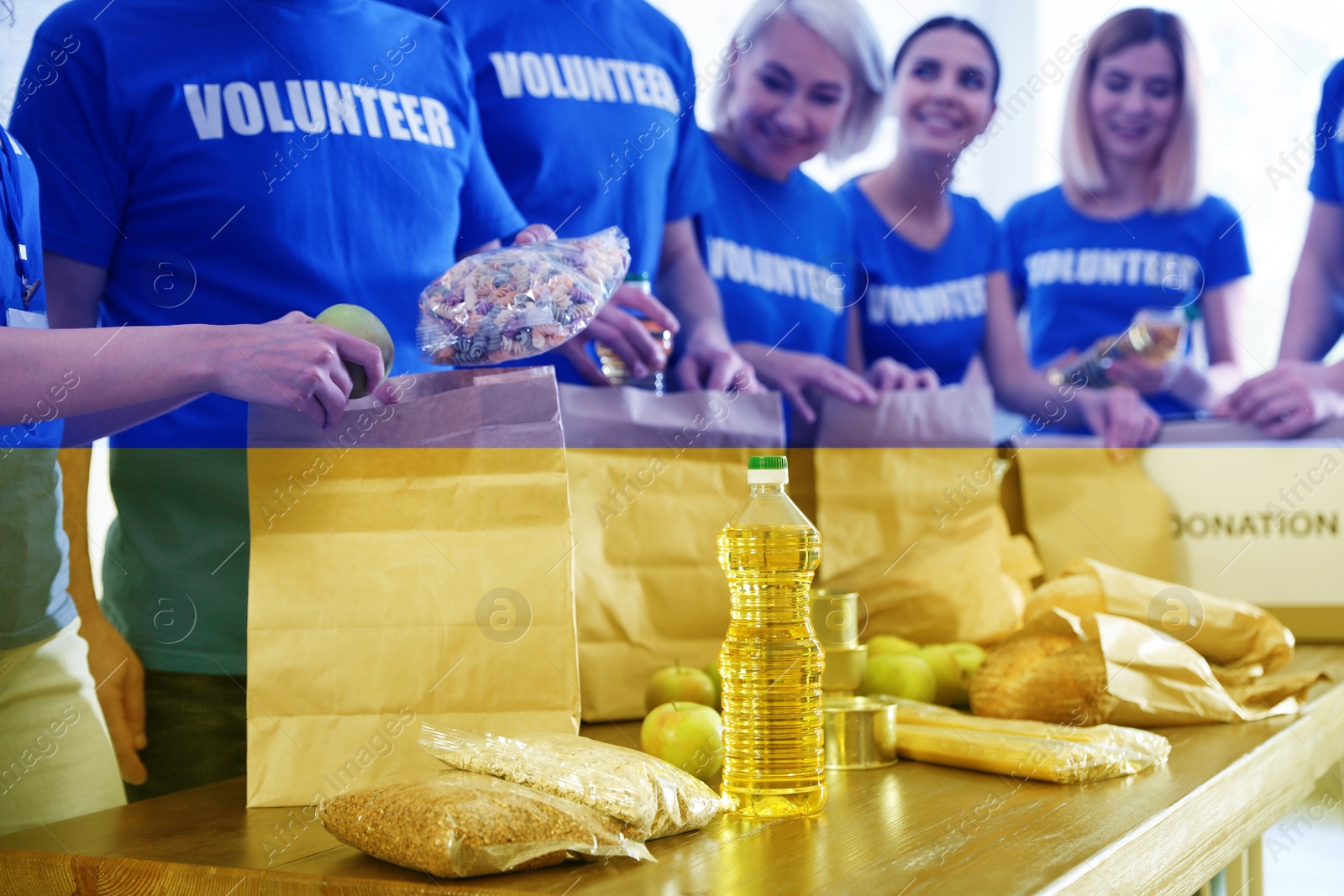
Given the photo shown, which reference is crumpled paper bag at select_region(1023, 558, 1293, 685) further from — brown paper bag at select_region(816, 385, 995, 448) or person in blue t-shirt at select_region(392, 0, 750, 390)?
person in blue t-shirt at select_region(392, 0, 750, 390)

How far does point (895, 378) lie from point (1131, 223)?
755 mm

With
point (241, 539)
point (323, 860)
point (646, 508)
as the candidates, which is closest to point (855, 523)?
point (646, 508)

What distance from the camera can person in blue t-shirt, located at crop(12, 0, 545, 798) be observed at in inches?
39.4

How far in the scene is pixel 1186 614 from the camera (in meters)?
1.30

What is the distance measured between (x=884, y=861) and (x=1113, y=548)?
1244mm

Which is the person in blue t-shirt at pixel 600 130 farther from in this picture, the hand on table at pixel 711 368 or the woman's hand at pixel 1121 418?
the woman's hand at pixel 1121 418

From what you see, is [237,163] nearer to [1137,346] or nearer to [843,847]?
[843,847]

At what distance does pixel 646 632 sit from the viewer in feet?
4.04

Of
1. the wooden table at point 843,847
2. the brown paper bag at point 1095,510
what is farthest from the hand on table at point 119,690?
the brown paper bag at point 1095,510

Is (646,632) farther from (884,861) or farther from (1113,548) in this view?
(1113,548)

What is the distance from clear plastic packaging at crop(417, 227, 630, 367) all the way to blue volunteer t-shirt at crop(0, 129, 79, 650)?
1.06 ft

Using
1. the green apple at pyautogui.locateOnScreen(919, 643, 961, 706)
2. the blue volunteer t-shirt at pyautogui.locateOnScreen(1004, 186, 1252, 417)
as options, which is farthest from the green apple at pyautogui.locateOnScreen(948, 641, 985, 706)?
the blue volunteer t-shirt at pyautogui.locateOnScreen(1004, 186, 1252, 417)

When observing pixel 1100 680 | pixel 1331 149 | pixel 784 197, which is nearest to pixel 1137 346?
pixel 1331 149

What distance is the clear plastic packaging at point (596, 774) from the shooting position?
2.38ft
